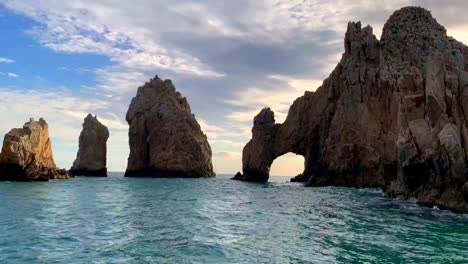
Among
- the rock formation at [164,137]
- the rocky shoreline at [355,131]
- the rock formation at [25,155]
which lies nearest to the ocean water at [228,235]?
the rocky shoreline at [355,131]

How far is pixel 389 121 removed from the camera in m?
73.8

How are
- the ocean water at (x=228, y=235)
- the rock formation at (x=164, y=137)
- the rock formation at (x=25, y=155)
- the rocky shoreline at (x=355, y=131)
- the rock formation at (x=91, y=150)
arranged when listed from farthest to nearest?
the rock formation at (x=164, y=137)
the rock formation at (x=91, y=150)
the rock formation at (x=25, y=155)
the rocky shoreline at (x=355, y=131)
the ocean water at (x=228, y=235)

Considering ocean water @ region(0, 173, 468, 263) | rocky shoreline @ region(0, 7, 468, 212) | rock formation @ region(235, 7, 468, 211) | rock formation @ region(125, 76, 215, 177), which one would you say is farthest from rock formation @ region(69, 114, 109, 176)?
ocean water @ region(0, 173, 468, 263)

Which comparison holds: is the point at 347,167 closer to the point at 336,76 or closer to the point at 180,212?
the point at 336,76

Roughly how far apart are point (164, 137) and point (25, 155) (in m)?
52.0

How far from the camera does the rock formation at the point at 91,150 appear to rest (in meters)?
116

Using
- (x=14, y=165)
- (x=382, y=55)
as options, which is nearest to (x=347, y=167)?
(x=382, y=55)

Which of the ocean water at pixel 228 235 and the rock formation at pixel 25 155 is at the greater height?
the rock formation at pixel 25 155

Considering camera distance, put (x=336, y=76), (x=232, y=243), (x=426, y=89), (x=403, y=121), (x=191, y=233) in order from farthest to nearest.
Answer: (x=336, y=76) → (x=403, y=121) → (x=426, y=89) → (x=191, y=233) → (x=232, y=243)

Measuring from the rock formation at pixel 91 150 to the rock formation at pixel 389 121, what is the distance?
3813 cm

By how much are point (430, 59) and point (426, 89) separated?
142 inches

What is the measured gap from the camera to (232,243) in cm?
1877

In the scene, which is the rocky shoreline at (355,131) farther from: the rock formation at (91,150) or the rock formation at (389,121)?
the rock formation at (91,150)

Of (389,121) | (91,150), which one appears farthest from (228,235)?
(91,150)
